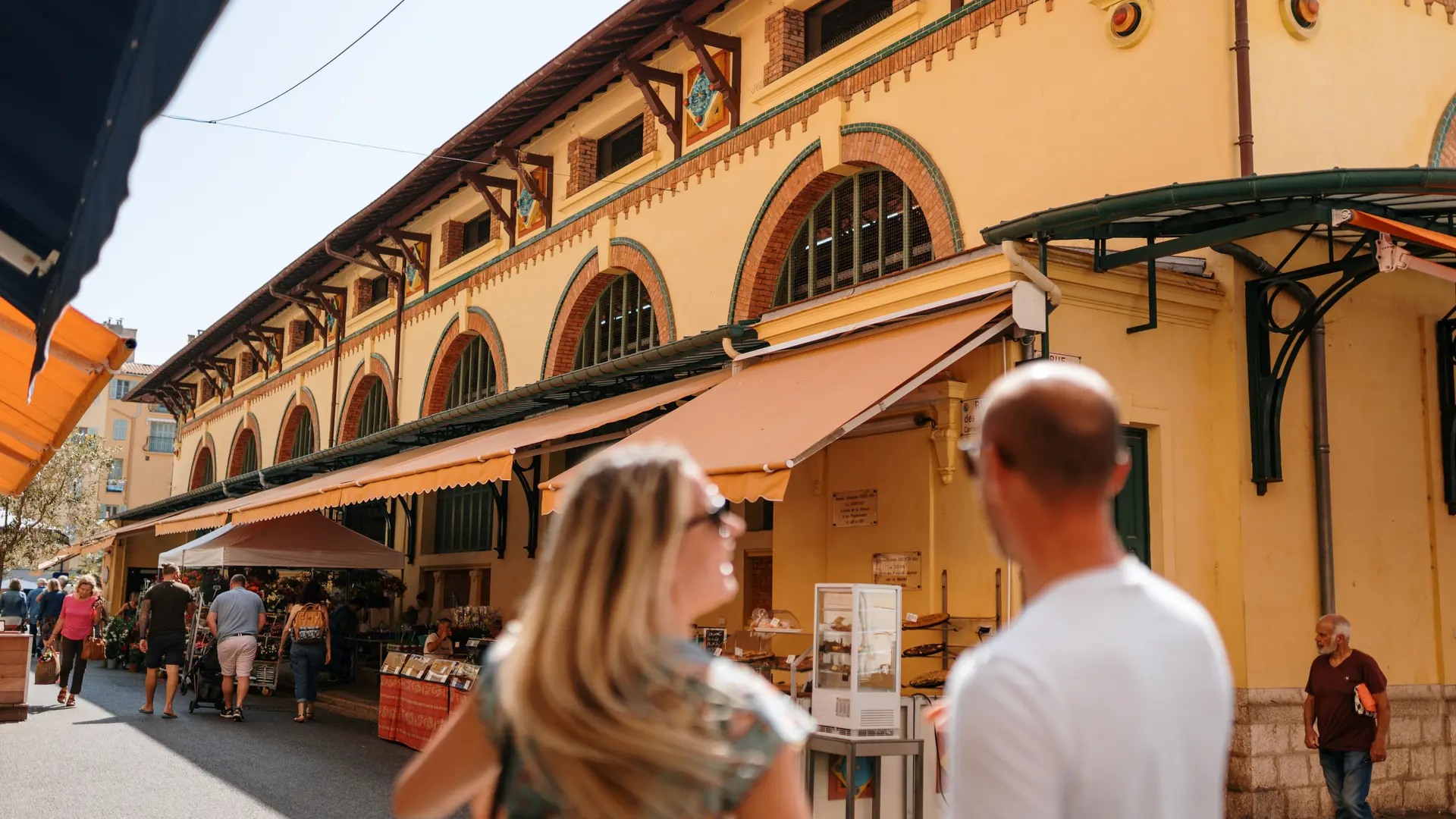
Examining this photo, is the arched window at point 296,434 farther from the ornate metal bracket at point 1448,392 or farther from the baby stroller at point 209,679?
the ornate metal bracket at point 1448,392

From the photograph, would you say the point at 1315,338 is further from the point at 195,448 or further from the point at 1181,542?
the point at 195,448

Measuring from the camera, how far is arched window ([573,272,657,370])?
15.7 meters

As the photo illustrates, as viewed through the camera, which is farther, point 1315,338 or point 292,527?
point 292,527

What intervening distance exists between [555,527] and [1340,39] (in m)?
9.65

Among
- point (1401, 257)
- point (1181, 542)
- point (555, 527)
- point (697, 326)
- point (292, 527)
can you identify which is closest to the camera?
point (555, 527)

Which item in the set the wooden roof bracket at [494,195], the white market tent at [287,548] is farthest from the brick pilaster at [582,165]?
the white market tent at [287,548]

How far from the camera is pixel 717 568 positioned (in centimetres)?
207

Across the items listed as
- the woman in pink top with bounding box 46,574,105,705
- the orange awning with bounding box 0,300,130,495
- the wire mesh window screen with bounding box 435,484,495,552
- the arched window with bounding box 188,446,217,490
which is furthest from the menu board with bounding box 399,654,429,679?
the arched window with bounding box 188,446,217,490

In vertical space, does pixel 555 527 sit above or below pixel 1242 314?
below

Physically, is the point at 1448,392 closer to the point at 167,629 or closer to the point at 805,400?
the point at 805,400

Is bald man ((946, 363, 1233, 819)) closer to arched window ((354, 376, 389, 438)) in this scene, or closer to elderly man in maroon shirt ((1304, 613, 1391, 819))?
elderly man in maroon shirt ((1304, 613, 1391, 819))

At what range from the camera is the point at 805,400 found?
8523 millimetres

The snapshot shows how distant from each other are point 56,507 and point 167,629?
32.6 metres

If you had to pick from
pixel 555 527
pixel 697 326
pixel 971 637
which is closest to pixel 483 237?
pixel 697 326
